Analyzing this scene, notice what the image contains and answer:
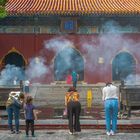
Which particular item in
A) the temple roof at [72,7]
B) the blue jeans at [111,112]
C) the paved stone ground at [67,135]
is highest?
the temple roof at [72,7]

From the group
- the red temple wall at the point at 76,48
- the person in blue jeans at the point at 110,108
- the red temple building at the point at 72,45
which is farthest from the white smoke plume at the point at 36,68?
the person in blue jeans at the point at 110,108

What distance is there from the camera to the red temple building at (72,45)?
86.3ft

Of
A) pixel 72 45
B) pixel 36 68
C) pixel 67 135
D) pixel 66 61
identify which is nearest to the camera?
pixel 67 135

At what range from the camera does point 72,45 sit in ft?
86.9

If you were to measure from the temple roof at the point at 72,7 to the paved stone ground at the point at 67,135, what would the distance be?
14.5 m

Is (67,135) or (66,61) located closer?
(67,135)

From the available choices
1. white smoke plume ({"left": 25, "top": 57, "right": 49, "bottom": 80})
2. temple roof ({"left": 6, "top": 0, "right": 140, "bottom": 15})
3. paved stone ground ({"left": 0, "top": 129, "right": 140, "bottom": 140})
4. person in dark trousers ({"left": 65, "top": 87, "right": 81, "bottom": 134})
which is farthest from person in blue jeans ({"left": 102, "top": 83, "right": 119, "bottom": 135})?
white smoke plume ({"left": 25, "top": 57, "right": 49, "bottom": 80})

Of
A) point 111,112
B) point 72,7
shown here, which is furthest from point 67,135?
point 72,7

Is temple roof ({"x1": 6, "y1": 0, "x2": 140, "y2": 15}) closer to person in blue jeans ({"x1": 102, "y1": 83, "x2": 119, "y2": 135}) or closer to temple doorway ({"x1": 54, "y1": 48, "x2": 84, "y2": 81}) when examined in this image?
temple doorway ({"x1": 54, "y1": 48, "x2": 84, "y2": 81})

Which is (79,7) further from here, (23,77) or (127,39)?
(23,77)

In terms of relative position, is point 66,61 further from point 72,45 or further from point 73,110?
point 73,110

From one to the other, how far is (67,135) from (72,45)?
15.7 m

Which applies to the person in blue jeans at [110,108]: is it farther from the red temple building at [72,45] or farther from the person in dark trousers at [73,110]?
the red temple building at [72,45]

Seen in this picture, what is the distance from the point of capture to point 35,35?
26469mm
